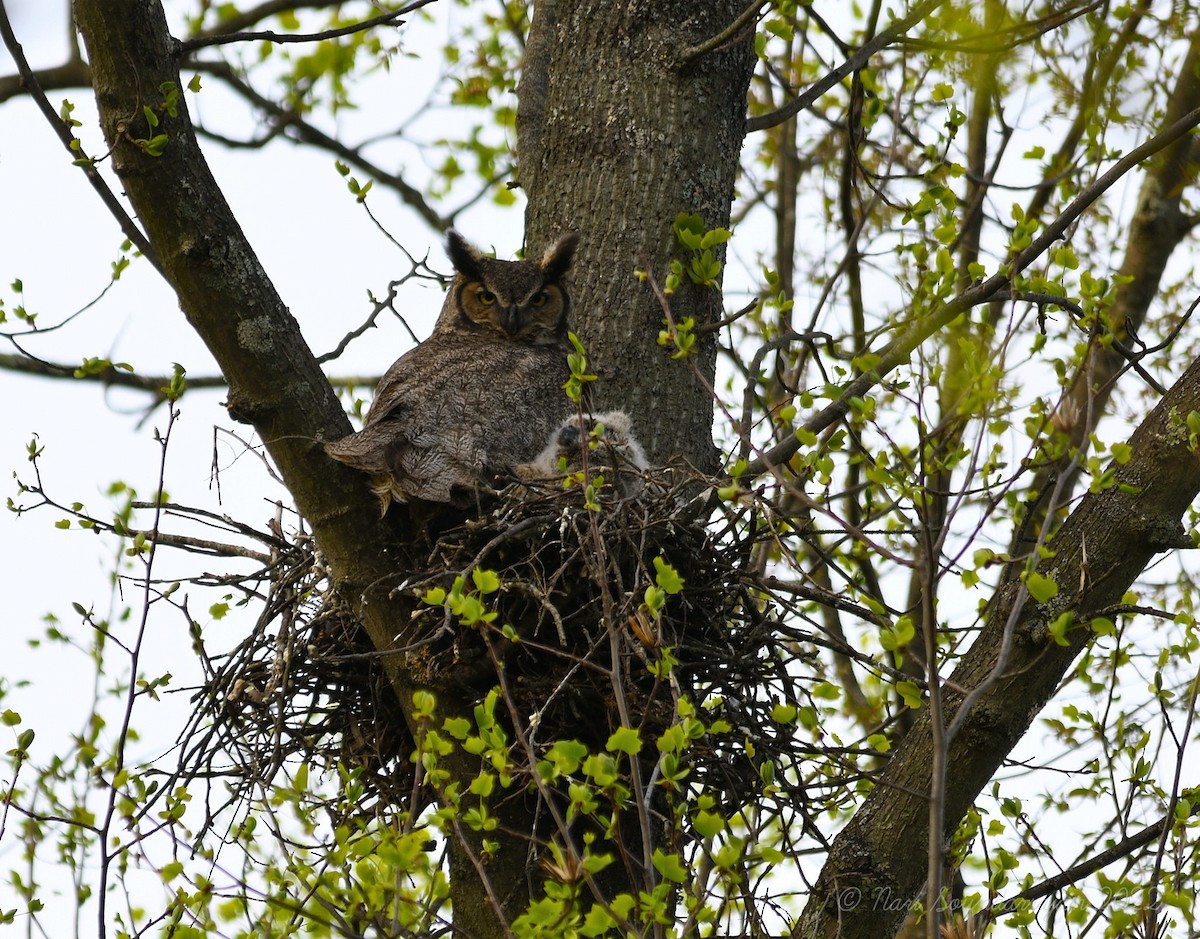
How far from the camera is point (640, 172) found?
3.86 metres

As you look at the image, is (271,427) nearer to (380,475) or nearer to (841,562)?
(380,475)

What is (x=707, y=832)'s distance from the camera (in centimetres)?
231

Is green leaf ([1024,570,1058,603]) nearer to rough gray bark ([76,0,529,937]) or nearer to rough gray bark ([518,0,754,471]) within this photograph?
rough gray bark ([76,0,529,937])

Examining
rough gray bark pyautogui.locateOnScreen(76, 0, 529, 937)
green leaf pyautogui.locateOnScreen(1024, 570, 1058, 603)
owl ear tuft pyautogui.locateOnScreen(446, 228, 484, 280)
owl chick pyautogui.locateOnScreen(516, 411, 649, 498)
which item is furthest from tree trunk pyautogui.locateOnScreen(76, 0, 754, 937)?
green leaf pyautogui.locateOnScreen(1024, 570, 1058, 603)

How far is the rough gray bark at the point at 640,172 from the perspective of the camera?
3.69 metres

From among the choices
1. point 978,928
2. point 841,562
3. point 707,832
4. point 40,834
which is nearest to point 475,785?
point 707,832

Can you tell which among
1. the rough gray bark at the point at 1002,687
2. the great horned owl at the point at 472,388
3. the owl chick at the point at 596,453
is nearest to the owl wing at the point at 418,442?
the great horned owl at the point at 472,388

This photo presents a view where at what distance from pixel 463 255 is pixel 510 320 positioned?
1.40 feet

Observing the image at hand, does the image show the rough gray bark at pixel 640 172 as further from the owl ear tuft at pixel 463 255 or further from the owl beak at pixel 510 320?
the owl ear tuft at pixel 463 255

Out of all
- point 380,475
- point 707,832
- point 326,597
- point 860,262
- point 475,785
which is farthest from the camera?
point 860,262

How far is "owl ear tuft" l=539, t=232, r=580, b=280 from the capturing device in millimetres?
3906

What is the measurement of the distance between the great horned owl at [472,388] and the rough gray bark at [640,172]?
0.57ft

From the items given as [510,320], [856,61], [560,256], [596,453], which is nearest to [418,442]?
[596,453]

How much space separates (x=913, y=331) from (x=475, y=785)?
1377 millimetres
